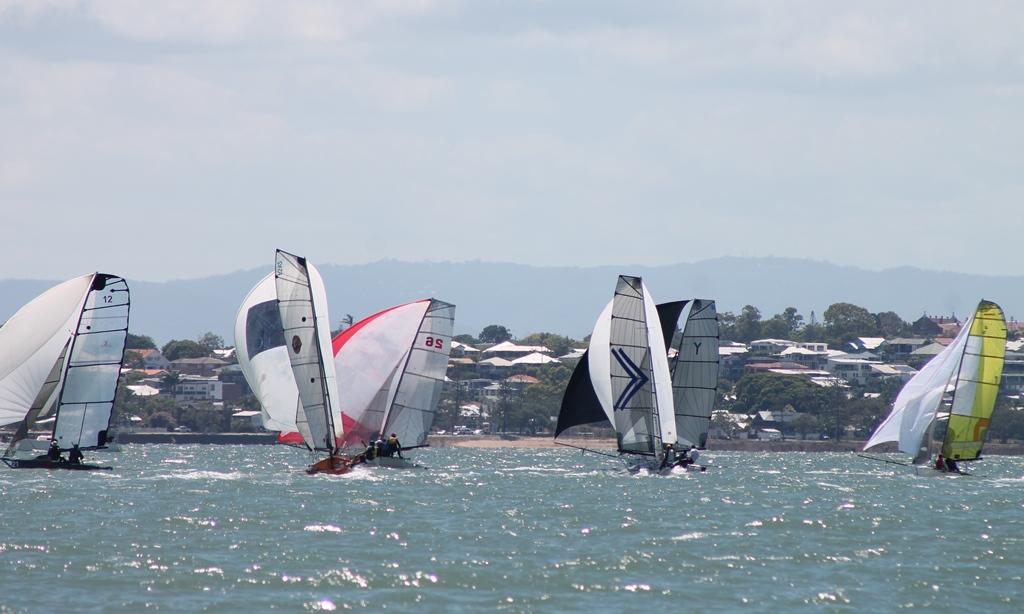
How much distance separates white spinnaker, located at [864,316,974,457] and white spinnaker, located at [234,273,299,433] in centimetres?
1856

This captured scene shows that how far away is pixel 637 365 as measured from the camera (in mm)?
51344

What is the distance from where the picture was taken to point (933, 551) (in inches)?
1159

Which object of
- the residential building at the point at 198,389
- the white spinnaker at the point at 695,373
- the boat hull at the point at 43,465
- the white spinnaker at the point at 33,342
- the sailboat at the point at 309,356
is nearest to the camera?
the white spinnaker at the point at 33,342

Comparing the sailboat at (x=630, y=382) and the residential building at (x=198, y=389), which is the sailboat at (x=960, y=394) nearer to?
the sailboat at (x=630, y=382)

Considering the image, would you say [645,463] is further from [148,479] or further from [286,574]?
[286,574]

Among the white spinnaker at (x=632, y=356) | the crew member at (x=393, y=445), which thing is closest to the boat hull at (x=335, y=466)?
the crew member at (x=393, y=445)

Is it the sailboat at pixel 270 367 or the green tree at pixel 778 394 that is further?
the green tree at pixel 778 394

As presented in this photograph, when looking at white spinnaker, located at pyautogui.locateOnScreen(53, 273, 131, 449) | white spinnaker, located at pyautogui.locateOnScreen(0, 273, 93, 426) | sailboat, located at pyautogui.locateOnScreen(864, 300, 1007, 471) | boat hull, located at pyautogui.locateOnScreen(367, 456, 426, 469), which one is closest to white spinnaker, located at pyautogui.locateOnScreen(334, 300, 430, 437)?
boat hull, located at pyautogui.locateOnScreen(367, 456, 426, 469)

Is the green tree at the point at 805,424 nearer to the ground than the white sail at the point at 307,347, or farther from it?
nearer to the ground

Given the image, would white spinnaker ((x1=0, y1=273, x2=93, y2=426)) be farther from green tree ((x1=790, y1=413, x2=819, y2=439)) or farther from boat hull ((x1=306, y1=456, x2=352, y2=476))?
green tree ((x1=790, y1=413, x2=819, y2=439))

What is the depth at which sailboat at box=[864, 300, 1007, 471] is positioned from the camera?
2101 inches

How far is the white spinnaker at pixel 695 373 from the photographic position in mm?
55188

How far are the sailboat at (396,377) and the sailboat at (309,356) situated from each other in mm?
1900

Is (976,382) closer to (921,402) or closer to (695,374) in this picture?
(921,402)
